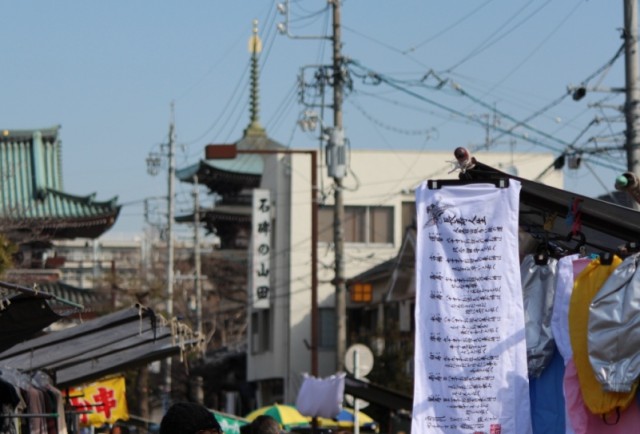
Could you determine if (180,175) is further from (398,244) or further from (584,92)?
(584,92)

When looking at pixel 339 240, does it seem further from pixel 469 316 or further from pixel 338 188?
pixel 469 316

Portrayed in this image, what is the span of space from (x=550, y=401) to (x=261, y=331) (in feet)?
147

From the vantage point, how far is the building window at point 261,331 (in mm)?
50469

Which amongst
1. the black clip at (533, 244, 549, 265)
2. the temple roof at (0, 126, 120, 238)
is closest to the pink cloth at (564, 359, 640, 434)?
the black clip at (533, 244, 549, 265)

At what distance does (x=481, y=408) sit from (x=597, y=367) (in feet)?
2.20

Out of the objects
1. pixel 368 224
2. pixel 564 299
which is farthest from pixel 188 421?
pixel 368 224

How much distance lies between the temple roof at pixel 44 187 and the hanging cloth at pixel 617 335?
117 ft

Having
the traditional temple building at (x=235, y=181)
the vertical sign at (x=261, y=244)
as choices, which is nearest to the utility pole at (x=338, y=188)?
the vertical sign at (x=261, y=244)

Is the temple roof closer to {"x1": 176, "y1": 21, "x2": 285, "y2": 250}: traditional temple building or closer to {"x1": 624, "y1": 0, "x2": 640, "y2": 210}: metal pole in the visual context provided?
{"x1": 176, "y1": 21, "x2": 285, "y2": 250}: traditional temple building

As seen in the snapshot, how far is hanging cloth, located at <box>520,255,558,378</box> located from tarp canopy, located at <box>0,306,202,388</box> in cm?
493

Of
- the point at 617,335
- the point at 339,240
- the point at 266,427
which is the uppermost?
the point at 339,240

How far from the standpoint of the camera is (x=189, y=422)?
5.09 meters

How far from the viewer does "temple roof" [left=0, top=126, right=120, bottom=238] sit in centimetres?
4153

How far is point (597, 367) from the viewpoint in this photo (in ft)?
20.6
